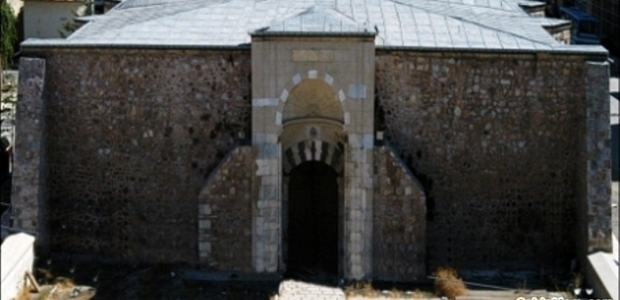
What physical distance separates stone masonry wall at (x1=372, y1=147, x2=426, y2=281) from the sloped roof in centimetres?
218

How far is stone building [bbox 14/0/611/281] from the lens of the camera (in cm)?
1755

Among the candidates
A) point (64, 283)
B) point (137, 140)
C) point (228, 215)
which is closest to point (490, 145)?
point (228, 215)

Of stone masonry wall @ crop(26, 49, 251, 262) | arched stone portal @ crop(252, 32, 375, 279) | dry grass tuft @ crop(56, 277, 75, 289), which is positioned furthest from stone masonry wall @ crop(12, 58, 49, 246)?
arched stone portal @ crop(252, 32, 375, 279)

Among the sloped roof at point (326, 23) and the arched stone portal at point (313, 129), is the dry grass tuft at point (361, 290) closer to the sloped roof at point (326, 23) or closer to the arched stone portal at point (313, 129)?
the arched stone portal at point (313, 129)

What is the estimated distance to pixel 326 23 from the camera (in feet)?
56.9

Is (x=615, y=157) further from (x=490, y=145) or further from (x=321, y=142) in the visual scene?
(x=321, y=142)

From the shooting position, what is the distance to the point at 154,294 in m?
17.0

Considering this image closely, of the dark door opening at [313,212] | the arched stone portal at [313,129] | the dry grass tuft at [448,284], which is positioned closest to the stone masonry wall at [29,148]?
the arched stone portal at [313,129]

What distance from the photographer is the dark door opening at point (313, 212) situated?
18.9 meters

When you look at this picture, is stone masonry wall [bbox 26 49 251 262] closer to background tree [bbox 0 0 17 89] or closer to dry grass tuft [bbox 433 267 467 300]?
dry grass tuft [bbox 433 267 467 300]

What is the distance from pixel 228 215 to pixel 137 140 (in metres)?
2.12

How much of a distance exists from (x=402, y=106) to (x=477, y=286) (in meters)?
3.28

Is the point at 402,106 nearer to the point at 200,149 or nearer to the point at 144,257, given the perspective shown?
the point at 200,149

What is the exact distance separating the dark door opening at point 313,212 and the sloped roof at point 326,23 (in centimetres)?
270
